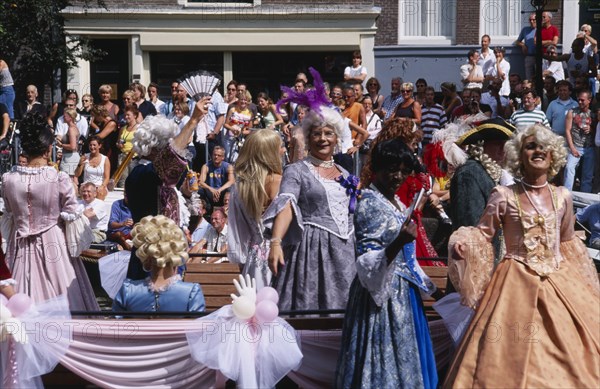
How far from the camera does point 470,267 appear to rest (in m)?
6.09

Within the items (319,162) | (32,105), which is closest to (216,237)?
(319,162)

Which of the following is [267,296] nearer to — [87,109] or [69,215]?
[69,215]

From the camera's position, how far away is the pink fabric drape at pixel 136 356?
6066mm

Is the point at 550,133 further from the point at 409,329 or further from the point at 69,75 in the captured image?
the point at 69,75

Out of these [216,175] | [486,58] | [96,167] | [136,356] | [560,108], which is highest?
[486,58]

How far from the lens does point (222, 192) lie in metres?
13.1

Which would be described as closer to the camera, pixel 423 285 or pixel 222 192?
pixel 423 285

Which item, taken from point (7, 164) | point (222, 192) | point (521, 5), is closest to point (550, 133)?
A: point (222, 192)

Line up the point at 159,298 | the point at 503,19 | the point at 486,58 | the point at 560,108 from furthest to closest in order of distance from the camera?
the point at 503,19 → the point at 486,58 → the point at 560,108 → the point at 159,298

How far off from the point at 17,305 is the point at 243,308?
3.98 feet

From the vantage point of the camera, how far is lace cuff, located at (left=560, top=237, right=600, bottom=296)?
6.22 m

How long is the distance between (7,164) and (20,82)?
6.15 meters

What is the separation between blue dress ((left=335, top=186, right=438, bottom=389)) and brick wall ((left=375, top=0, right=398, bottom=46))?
15.2m

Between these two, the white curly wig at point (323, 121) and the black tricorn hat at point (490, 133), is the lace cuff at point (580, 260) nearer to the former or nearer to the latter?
the black tricorn hat at point (490, 133)
